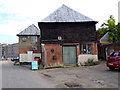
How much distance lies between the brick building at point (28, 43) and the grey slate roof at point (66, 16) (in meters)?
14.6

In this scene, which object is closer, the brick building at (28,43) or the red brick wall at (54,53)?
the red brick wall at (54,53)

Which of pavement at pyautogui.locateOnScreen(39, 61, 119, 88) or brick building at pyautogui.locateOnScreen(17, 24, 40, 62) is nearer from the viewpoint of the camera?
pavement at pyautogui.locateOnScreen(39, 61, 119, 88)

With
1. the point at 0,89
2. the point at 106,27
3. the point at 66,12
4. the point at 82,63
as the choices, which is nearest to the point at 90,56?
the point at 82,63

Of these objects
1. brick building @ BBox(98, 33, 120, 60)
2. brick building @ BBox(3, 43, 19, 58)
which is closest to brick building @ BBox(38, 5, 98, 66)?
brick building @ BBox(98, 33, 120, 60)

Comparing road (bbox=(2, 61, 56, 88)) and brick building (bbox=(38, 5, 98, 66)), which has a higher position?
brick building (bbox=(38, 5, 98, 66))

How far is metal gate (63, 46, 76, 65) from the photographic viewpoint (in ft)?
69.7

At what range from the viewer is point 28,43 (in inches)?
1470

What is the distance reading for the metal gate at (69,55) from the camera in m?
21.2

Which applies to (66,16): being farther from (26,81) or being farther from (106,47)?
(26,81)

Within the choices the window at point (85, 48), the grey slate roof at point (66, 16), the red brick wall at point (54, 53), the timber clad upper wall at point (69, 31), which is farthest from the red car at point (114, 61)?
the grey slate roof at point (66, 16)

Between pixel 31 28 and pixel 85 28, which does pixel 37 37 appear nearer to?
pixel 31 28

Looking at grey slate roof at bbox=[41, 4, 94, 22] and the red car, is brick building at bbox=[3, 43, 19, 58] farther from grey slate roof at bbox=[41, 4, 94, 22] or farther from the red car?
the red car

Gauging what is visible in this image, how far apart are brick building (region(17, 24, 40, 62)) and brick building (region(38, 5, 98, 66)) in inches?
600

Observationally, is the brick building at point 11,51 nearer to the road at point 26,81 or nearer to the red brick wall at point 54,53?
the red brick wall at point 54,53
